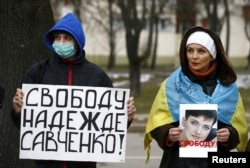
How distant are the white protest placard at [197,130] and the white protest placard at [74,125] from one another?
0.45 metres

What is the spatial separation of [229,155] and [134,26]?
57.5ft

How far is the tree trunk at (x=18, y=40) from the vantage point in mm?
7242

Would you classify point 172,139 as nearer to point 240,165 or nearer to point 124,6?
point 240,165

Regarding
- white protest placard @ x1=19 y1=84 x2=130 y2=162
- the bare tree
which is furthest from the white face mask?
the bare tree

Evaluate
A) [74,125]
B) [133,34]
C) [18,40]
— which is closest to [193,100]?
[74,125]

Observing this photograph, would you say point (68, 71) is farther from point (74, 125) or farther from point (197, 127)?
point (197, 127)

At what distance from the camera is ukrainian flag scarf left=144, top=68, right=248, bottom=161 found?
14.1 ft

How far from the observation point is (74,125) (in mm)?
4578

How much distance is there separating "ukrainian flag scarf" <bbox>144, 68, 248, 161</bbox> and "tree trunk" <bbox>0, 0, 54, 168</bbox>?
3.12 meters

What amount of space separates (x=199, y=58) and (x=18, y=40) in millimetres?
3423

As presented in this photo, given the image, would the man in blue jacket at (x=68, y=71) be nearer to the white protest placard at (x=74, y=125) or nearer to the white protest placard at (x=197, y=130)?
the white protest placard at (x=74, y=125)

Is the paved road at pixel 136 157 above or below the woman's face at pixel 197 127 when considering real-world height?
below

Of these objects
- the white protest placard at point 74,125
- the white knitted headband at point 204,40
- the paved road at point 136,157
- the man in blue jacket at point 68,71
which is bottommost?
the paved road at point 136,157

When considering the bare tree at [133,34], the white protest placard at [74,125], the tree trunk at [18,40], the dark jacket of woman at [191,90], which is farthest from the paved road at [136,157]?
the bare tree at [133,34]
